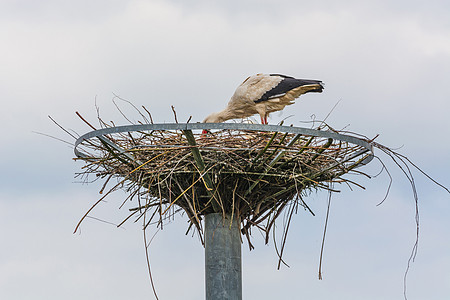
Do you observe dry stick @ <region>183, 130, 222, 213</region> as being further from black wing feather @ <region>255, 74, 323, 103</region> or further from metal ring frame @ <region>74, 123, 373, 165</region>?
black wing feather @ <region>255, 74, 323, 103</region>

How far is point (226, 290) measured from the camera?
671 cm

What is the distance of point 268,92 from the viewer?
25.6 ft

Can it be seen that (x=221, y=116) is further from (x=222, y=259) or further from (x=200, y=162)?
(x=200, y=162)

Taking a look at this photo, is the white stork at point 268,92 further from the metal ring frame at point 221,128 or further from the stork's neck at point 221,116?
the metal ring frame at point 221,128

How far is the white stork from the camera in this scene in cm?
780

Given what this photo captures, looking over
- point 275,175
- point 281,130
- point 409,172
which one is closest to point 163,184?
point 275,175

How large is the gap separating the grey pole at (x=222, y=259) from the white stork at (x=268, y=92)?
1.50m

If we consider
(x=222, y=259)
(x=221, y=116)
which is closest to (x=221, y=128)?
(x=222, y=259)

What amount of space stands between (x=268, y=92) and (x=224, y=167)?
1664 mm

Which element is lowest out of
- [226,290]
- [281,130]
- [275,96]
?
[226,290]

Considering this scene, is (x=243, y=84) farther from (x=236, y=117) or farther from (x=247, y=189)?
(x=247, y=189)

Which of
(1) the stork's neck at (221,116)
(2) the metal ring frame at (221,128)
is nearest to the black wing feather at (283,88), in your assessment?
(1) the stork's neck at (221,116)

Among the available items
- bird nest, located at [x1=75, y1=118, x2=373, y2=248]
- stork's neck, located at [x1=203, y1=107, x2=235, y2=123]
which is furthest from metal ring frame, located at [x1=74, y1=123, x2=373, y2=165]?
stork's neck, located at [x1=203, y1=107, x2=235, y2=123]

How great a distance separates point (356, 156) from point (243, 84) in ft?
5.93
